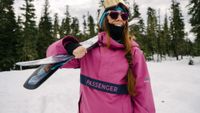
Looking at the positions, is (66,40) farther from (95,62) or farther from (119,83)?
(119,83)

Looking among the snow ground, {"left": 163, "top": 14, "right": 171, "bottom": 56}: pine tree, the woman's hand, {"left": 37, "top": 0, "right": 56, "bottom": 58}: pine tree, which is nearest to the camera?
the woman's hand

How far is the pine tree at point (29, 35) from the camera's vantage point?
39281 mm

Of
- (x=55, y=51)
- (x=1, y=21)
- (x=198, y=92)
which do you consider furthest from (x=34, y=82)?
(x=1, y=21)

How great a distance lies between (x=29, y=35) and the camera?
39.7 meters

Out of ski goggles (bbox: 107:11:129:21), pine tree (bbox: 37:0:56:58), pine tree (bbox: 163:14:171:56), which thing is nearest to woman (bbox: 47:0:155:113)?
ski goggles (bbox: 107:11:129:21)

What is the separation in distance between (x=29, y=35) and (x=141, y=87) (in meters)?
39.1

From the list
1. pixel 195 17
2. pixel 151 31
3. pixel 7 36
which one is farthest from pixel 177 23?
pixel 7 36

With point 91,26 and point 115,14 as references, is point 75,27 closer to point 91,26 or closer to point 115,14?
point 91,26

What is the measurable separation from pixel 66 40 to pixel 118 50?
1.89 feet

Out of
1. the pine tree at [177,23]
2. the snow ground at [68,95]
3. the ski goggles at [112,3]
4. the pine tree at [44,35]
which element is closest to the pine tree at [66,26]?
the pine tree at [44,35]

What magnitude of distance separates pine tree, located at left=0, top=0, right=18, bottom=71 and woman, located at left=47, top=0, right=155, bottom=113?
3556 centimetres

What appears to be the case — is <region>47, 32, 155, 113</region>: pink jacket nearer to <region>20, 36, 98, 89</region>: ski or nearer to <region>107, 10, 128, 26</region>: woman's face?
<region>20, 36, 98, 89</region>: ski

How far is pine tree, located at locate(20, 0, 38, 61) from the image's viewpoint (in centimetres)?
3928

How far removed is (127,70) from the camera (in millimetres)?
2604
